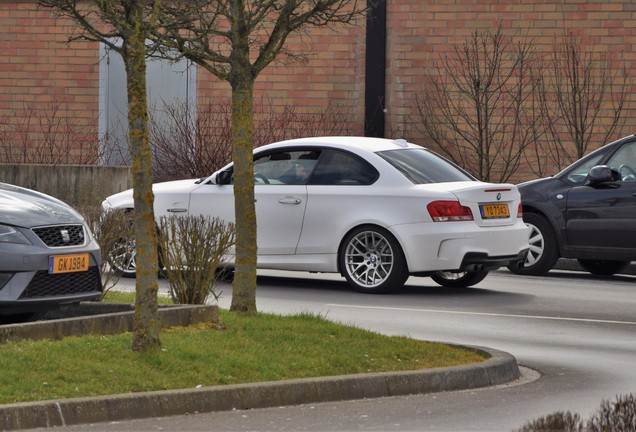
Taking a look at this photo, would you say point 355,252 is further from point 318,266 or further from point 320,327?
point 320,327

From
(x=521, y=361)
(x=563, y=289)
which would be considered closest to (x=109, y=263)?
(x=521, y=361)

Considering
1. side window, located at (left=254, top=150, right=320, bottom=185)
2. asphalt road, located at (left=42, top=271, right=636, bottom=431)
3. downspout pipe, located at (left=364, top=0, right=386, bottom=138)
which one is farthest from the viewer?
downspout pipe, located at (left=364, top=0, right=386, bottom=138)

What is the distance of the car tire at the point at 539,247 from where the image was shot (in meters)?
17.8

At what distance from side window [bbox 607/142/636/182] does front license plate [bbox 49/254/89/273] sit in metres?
7.87

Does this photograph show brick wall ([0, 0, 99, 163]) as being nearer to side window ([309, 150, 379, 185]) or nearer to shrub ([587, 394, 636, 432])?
side window ([309, 150, 379, 185])

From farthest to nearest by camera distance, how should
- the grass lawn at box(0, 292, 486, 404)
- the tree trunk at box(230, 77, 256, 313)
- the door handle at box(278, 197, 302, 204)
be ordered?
1. the door handle at box(278, 197, 302, 204)
2. the tree trunk at box(230, 77, 256, 313)
3. the grass lawn at box(0, 292, 486, 404)

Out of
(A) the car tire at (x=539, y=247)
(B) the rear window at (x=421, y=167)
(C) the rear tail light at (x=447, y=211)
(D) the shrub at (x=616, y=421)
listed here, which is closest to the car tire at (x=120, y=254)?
(B) the rear window at (x=421, y=167)

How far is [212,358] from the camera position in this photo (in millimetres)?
9539

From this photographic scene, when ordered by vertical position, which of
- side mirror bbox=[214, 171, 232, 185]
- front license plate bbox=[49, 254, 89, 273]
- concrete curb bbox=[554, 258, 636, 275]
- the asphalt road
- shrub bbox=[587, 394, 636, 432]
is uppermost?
side mirror bbox=[214, 171, 232, 185]

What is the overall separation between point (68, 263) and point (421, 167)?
18.8ft

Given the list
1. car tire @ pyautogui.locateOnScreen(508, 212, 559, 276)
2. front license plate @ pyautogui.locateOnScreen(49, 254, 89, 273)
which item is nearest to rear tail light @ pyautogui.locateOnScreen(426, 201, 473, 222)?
car tire @ pyautogui.locateOnScreen(508, 212, 559, 276)

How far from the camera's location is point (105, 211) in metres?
14.0

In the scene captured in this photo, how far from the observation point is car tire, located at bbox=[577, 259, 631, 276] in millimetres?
18734

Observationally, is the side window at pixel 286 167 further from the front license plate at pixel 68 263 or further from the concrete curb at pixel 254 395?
the concrete curb at pixel 254 395
